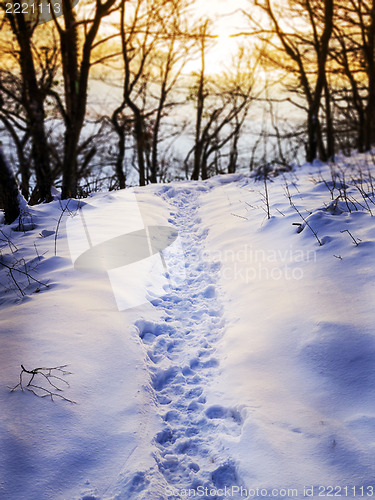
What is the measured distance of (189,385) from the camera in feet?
7.96

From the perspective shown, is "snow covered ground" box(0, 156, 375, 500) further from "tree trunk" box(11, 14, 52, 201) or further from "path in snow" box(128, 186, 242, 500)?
"tree trunk" box(11, 14, 52, 201)

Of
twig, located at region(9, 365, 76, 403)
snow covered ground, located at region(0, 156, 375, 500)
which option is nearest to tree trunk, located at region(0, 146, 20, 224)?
snow covered ground, located at region(0, 156, 375, 500)

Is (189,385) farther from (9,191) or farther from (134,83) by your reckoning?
(134,83)

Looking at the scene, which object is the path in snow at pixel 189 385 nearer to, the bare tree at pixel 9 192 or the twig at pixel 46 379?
the twig at pixel 46 379

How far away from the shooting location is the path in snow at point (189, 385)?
1.83 metres

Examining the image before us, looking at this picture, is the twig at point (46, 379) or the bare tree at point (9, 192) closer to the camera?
the twig at point (46, 379)

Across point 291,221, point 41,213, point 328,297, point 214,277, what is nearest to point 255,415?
point 328,297

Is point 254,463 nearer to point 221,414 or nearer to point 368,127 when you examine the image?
point 221,414

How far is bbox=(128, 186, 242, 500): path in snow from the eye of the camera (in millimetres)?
1831

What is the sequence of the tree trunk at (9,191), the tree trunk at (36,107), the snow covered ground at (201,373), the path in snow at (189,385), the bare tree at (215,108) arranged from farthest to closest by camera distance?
the bare tree at (215,108) < the tree trunk at (36,107) < the tree trunk at (9,191) < the path in snow at (189,385) < the snow covered ground at (201,373)

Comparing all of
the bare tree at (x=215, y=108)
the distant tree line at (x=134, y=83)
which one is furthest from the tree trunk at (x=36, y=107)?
the bare tree at (x=215, y=108)

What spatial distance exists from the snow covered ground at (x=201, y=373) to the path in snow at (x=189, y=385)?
10 mm

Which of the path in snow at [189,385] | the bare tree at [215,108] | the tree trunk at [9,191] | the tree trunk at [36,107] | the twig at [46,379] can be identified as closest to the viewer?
the path in snow at [189,385]

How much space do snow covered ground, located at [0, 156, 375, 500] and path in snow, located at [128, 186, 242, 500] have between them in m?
0.01
